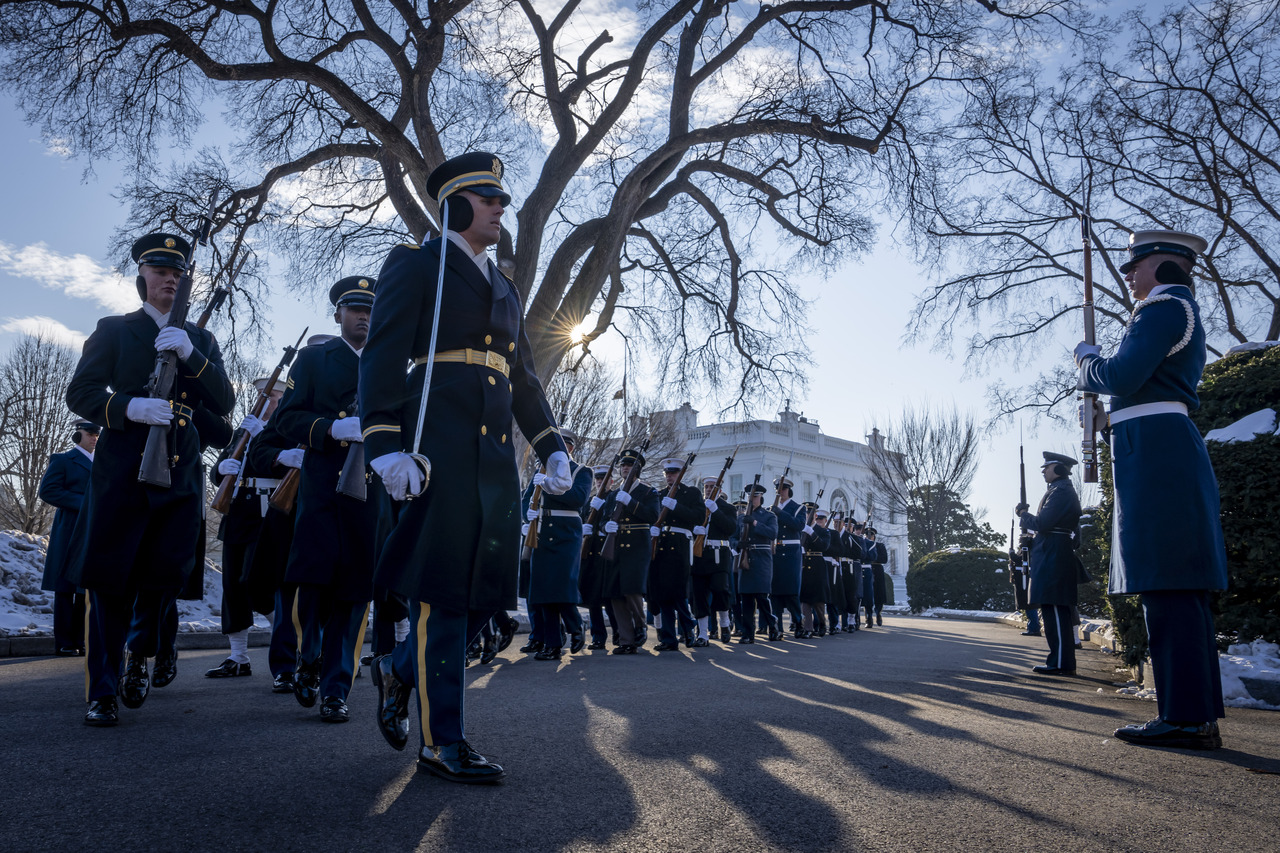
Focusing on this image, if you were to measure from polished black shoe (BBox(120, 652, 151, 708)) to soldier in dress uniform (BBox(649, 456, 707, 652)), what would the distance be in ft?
21.4

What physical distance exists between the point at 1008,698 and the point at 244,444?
5.37 m

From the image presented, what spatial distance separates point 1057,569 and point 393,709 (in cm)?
725

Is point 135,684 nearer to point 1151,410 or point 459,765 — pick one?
point 459,765

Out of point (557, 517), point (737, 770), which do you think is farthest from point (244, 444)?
point (737, 770)

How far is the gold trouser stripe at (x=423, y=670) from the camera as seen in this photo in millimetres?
3301

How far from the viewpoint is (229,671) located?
6.77 metres

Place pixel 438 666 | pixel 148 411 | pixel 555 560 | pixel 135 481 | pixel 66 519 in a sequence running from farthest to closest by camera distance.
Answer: pixel 555 560, pixel 66 519, pixel 135 481, pixel 148 411, pixel 438 666

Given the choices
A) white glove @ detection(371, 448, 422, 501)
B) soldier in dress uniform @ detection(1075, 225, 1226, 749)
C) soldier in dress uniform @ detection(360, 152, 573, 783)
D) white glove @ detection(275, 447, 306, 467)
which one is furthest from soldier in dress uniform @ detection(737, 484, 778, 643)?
white glove @ detection(371, 448, 422, 501)

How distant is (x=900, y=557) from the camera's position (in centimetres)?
7050

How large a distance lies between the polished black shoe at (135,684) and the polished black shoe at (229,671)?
191cm

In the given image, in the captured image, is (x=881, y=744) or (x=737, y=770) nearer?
(x=737, y=770)

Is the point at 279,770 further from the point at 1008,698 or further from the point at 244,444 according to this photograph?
the point at 1008,698

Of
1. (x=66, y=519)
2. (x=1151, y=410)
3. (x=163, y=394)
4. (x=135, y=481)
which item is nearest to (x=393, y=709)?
(x=135, y=481)

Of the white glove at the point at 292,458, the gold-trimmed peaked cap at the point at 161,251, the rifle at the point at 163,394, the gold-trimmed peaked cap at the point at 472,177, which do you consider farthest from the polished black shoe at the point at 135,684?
the gold-trimmed peaked cap at the point at 472,177
